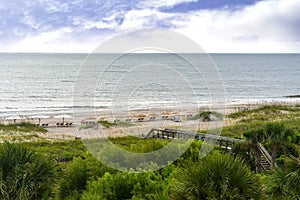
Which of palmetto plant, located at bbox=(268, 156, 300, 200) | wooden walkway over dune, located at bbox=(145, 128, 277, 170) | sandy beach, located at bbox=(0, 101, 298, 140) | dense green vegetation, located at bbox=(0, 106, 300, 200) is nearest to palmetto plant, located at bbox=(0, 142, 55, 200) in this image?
dense green vegetation, located at bbox=(0, 106, 300, 200)

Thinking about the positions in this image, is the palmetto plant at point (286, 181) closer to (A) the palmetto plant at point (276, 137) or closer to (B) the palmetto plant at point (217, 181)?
(B) the palmetto plant at point (217, 181)

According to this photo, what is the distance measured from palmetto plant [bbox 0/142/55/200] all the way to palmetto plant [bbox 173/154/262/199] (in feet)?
14.3

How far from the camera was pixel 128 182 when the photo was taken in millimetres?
13359

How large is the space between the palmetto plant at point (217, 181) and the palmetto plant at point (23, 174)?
436cm

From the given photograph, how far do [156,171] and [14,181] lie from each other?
5.24 metres

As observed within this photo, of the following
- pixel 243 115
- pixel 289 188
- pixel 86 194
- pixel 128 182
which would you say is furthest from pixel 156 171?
pixel 243 115

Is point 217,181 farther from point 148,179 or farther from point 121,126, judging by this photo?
point 121,126

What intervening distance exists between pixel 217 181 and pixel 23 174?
5700 mm

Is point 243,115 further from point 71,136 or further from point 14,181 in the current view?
point 14,181

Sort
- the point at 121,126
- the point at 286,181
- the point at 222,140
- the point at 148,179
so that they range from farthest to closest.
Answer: the point at 121,126
the point at 222,140
the point at 148,179
the point at 286,181

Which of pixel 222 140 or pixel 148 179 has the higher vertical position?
pixel 148 179

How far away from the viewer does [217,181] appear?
32.9ft

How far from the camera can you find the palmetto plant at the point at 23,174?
1148 centimetres

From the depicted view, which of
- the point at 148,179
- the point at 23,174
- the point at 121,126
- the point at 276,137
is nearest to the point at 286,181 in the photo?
the point at 148,179
